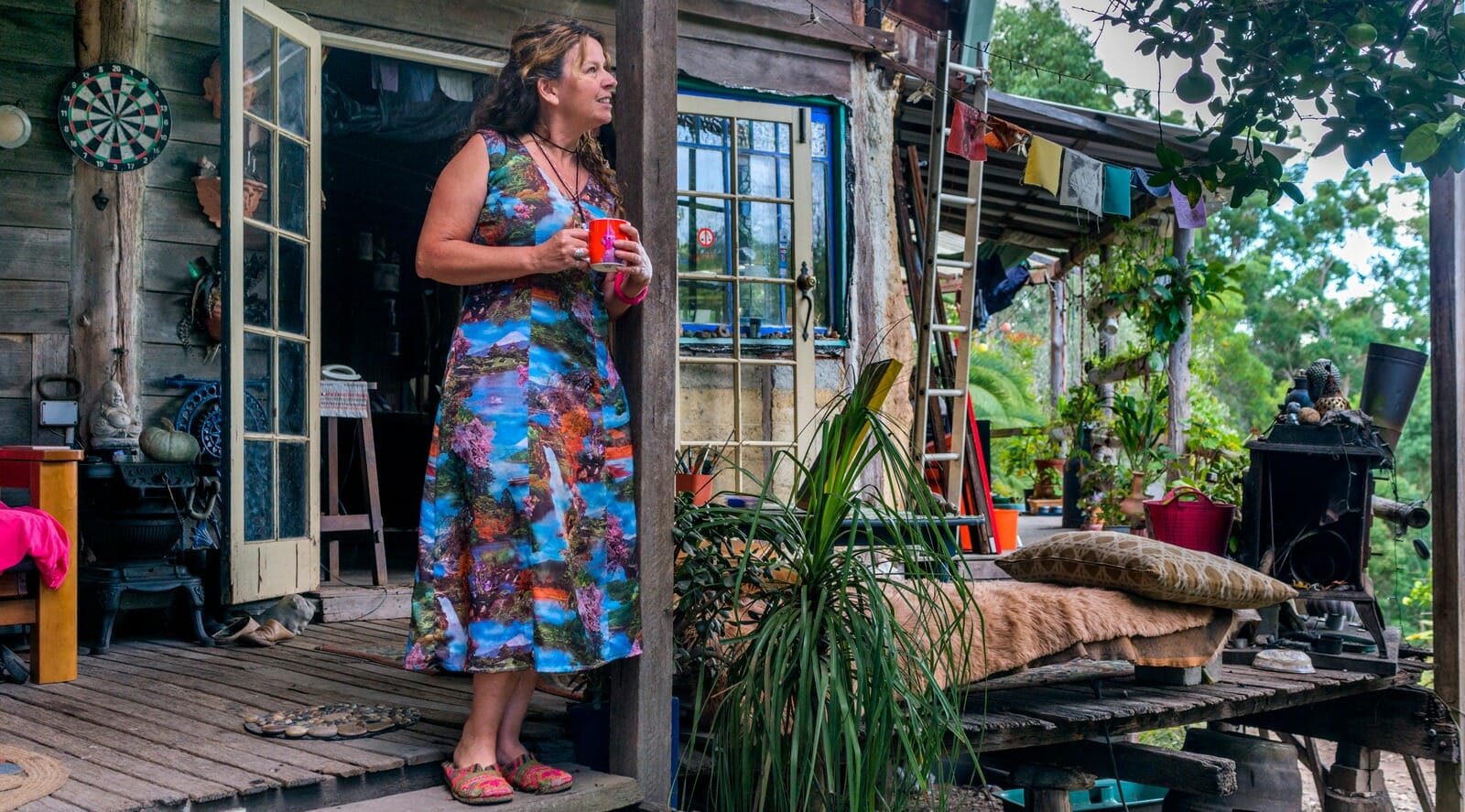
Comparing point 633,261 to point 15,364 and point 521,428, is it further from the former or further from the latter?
point 15,364

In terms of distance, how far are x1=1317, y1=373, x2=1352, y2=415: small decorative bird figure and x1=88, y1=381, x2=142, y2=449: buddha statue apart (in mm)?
4776

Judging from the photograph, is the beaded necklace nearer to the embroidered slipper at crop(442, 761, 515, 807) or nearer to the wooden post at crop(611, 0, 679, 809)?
the wooden post at crop(611, 0, 679, 809)

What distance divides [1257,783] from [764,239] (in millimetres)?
3230

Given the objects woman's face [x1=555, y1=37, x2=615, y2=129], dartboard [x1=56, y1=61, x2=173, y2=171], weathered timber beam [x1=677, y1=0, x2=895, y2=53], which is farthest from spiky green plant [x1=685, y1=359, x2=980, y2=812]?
weathered timber beam [x1=677, y1=0, x2=895, y2=53]

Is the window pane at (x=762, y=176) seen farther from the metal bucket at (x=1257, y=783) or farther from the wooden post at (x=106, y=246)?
the metal bucket at (x=1257, y=783)

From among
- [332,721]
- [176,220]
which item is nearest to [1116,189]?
[176,220]

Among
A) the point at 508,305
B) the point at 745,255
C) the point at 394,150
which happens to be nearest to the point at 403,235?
the point at 394,150

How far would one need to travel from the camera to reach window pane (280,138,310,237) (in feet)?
15.8

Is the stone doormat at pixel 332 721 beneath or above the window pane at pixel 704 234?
beneath

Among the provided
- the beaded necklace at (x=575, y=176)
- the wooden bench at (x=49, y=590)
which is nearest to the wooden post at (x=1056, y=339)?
the wooden bench at (x=49, y=590)

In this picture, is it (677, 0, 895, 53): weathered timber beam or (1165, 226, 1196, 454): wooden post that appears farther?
(1165, 226, 1196, 454): wooden post

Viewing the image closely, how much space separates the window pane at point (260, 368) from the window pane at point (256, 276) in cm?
6

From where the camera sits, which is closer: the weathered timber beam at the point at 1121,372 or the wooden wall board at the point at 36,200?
the wooden wall board at the point at 36,200

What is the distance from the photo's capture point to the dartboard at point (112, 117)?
15.7ft
